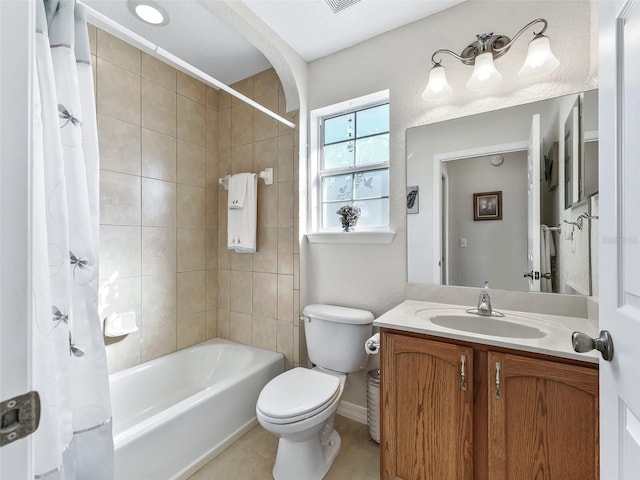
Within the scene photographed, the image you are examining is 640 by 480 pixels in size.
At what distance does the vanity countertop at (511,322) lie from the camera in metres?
1.01

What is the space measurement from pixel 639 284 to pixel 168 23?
7.91 feet

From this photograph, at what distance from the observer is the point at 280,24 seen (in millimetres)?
1731

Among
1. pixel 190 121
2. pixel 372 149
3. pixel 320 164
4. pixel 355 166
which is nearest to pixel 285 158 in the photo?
pixel 320 164

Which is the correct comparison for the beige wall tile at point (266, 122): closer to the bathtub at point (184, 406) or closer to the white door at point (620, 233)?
the bathtub at point (184, 406)

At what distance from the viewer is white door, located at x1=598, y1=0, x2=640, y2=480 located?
550mm

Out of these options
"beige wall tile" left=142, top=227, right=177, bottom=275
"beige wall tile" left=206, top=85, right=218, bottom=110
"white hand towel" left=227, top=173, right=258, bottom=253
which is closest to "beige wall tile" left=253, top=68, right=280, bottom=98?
"beige wall tile" left=206, top=85, right=218, bottom=110

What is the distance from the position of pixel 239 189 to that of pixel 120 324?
119 centimetres

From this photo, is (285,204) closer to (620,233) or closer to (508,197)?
(508,197)

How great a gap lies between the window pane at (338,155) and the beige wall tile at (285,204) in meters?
0.33

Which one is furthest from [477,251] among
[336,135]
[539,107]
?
[336,135]

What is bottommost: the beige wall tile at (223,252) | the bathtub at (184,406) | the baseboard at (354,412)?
the baseboard at (354,412)

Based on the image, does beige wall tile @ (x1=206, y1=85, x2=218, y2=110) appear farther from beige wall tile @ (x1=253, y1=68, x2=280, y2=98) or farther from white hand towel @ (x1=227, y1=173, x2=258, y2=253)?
white hand towel @ (x1=227, y1=173, x2=258, y2=253)

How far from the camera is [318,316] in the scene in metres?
1.81

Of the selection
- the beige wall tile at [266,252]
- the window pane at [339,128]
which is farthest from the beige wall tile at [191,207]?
the window pane at [339,128]
